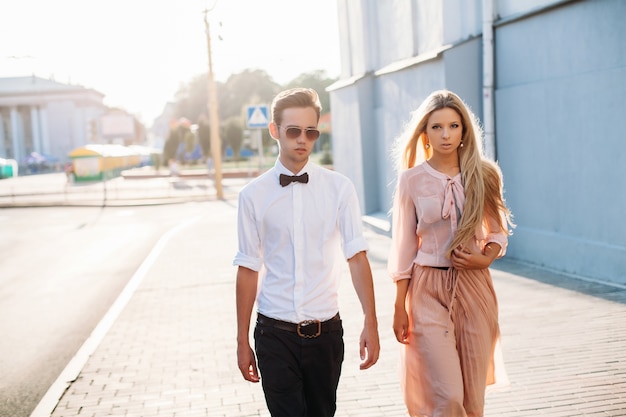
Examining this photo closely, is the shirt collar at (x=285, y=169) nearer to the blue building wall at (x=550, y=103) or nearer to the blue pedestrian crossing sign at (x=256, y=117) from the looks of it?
the blue building wall at (x=550, y=103)

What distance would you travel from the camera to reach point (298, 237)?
128 inches

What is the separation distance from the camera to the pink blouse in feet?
12.1

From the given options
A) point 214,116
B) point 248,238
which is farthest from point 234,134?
point 248,238

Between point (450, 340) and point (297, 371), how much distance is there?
76cm

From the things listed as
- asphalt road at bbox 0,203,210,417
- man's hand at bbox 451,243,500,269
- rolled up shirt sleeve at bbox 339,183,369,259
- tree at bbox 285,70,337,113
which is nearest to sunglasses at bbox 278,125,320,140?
rolled up shirt sleeve at bbox 339,183,369,259

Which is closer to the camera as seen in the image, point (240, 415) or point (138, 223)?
point (240, 415)

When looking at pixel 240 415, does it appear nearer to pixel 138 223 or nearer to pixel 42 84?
pixel 138 223

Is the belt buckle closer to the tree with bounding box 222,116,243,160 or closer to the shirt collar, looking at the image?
the shirt collar

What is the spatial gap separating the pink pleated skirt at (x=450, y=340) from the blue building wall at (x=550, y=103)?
4.85 metres

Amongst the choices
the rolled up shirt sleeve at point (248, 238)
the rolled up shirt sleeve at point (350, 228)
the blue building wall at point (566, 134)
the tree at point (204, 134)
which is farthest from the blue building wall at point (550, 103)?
the tree at point (204, 134)

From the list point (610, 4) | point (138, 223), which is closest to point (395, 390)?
point (610, 4)

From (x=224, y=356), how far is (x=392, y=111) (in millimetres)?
9320

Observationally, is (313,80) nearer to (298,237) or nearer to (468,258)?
(468,258)

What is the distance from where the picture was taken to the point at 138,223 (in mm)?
21969
